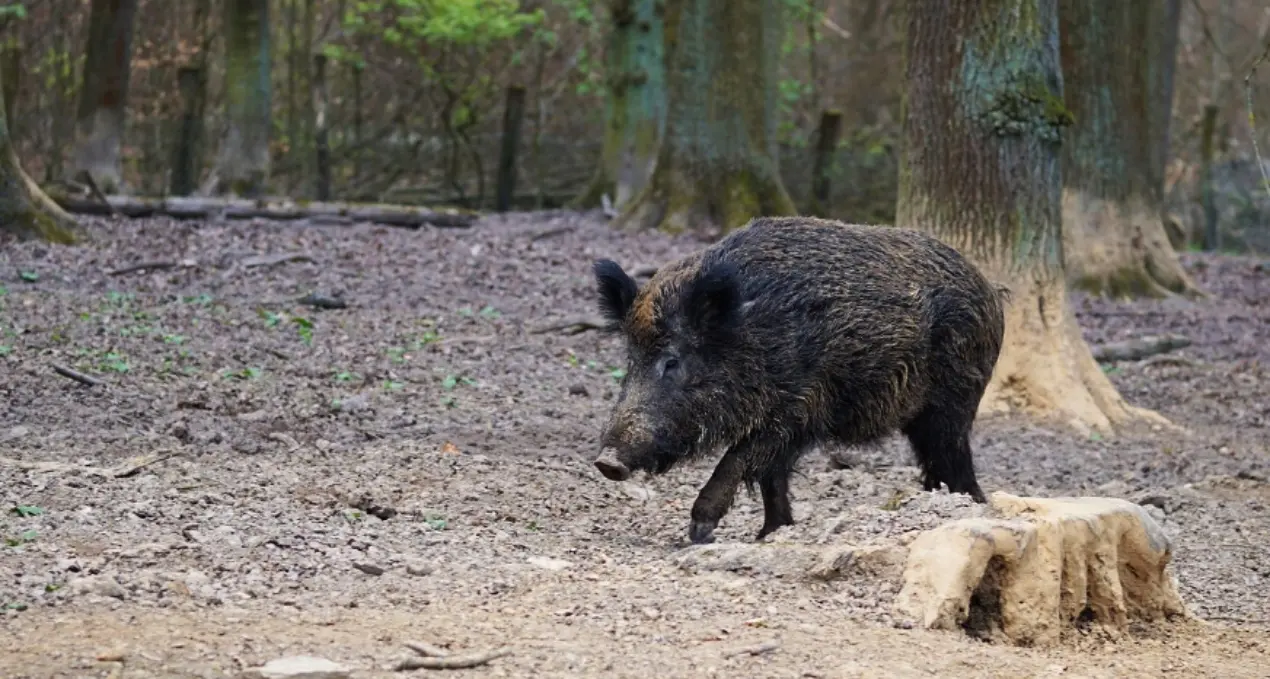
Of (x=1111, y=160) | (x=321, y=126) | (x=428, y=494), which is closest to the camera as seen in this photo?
(x=428, y=494)

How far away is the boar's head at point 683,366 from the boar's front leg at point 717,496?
0.11 m

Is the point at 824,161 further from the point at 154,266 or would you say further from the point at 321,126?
the point at 154,266

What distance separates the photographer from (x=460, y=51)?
27188 mm

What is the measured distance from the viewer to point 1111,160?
54.1 feet

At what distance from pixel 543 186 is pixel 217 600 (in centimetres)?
2101

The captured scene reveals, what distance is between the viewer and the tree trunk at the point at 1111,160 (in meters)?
16.0

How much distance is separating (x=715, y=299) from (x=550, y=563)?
153cm

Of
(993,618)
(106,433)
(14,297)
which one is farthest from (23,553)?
(14,297)

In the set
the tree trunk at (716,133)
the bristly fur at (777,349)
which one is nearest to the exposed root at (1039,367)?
the bristly fur at (777,349)

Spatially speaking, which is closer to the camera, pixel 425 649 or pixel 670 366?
pixel 425 649

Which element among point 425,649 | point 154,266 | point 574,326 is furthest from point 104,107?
point 425,649

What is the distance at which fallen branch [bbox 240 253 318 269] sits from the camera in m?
13.5

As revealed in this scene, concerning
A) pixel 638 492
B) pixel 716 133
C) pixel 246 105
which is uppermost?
pixel 246 105

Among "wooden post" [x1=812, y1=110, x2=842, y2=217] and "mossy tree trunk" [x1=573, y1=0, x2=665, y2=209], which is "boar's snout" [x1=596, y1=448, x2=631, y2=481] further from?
"wooden post" [x1=812, y1=110, x2=842, y2=217]
